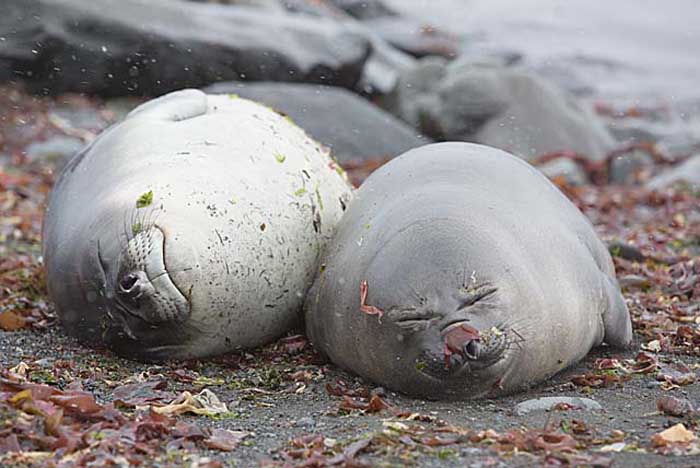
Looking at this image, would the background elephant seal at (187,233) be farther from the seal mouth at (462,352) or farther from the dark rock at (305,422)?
the seal mouth at (462,352)

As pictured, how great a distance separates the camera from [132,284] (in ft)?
15.5

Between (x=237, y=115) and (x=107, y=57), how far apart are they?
26.9ft

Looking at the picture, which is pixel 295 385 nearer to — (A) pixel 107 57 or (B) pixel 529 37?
(A) pixel 107 57

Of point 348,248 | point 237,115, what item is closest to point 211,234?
point 348,248

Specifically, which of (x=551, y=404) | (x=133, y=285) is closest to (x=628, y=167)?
(x=551, y=404)

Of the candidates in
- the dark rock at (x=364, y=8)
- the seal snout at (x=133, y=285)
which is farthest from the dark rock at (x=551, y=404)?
the dark rock at (x=364, y=8)

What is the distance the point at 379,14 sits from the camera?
28328mm

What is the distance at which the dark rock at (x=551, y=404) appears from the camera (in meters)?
4.48

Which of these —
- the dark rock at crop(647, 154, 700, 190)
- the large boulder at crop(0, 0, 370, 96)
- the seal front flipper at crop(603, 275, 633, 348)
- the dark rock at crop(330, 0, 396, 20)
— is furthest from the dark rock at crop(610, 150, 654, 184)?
the dark rock at crop(330, 0, 396, 20)

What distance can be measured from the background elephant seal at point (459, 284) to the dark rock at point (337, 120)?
6.48 meters

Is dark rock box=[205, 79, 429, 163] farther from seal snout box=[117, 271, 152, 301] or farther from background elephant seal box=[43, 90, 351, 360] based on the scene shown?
seal snout box=[117, 271, 152, 301]

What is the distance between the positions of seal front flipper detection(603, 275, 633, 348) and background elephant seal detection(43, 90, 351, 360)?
1.39 m

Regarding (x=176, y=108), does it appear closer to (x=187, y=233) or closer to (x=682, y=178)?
(x=187, y=233)

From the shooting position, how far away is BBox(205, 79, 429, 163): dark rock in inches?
473
